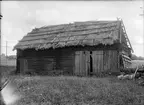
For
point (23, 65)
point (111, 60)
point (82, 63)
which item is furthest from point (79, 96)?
point (23, 65)

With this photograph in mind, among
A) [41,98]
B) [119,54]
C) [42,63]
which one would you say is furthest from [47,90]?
[42,63]

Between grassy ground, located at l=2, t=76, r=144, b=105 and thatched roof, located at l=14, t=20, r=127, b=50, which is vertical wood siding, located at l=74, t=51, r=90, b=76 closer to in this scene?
thatched roof, located at l=14, t=20, r=127, b=50

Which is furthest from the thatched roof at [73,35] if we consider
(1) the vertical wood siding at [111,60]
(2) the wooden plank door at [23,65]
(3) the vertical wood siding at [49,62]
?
(2) the wooden plank door at [23,65]

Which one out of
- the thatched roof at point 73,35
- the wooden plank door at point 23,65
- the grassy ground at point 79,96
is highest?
the thatched roof at point 73,35

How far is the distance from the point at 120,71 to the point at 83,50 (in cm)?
332

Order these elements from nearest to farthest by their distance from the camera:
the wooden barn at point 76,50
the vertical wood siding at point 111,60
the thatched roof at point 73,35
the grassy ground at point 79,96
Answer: the grassy ground at point 79,96
the vertical wood siding at point 111,60
the wooden barn at point 76,50
the thatched roof at point 73,35

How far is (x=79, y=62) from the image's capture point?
15523mm

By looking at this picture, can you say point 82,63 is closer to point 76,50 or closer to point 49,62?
point 76,50

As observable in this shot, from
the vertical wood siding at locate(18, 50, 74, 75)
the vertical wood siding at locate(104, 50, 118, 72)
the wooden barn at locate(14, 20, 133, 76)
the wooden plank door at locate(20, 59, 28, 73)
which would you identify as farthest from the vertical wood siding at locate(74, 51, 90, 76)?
the wooden plank door at locate(20, 59, 28, 73)

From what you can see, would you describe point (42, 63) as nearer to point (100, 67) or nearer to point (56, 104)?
point (100, 67)

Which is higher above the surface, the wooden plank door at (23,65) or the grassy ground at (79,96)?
the wooden plank door at (23,65)

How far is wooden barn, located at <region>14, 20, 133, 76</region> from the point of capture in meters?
14.5

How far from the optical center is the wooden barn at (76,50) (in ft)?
47.7

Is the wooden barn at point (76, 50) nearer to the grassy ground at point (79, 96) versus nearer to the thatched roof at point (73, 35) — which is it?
the thatched roof at point (73, 35)
